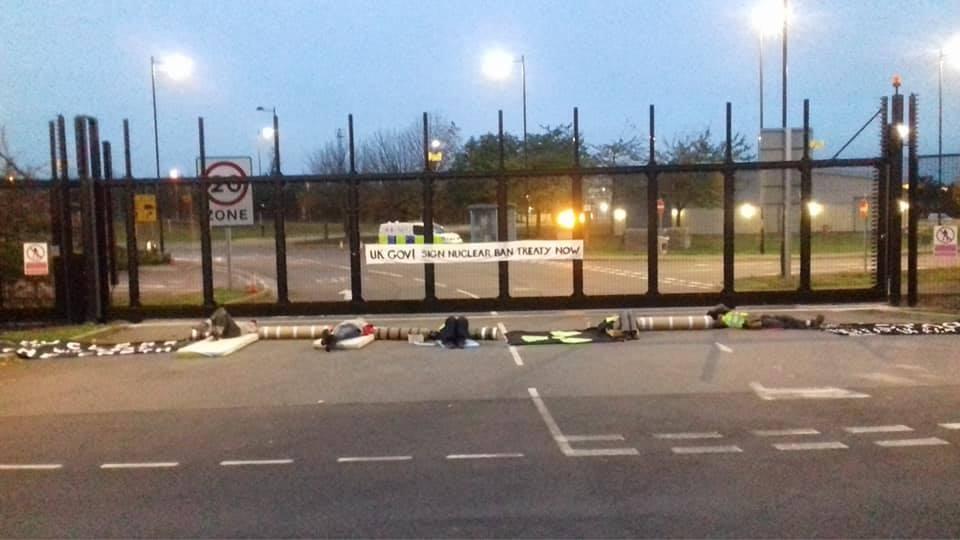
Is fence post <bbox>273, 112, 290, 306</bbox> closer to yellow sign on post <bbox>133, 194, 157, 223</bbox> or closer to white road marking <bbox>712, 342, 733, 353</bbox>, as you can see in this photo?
Result: yellow sign on post <bbox>133, 194, 157, 223</bbox>

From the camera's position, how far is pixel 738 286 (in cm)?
2128

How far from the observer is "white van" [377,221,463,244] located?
61.5 feet

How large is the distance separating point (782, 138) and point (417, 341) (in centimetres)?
907

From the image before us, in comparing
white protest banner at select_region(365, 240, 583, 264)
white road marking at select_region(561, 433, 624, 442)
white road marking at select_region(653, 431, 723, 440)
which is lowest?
white road marking at select_region(653, 431, 723, 440)

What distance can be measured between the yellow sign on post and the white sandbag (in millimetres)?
4172

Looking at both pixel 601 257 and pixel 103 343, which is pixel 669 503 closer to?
pixel 103 343

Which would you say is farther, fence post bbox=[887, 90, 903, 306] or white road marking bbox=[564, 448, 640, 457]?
fence post bbox=[887, 90, 903, 306]

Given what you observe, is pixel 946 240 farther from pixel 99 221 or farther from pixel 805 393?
pixel 99 221

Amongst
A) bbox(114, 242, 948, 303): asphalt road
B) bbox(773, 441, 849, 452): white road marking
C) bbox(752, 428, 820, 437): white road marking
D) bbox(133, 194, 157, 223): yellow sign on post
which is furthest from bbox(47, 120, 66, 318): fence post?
bbox(773, 441, 849, 452): white road marking

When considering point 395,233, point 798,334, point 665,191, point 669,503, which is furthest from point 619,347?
point 665,191

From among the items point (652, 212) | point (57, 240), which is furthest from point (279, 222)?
point (652, 212)

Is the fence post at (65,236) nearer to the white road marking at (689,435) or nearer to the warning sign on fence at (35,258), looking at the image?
the warning sign on fence at (35,258)

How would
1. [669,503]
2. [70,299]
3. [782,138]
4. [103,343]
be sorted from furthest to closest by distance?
[782,138] → [70,299] → [103,343] → [669,503]

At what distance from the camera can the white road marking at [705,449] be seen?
27.5ft
